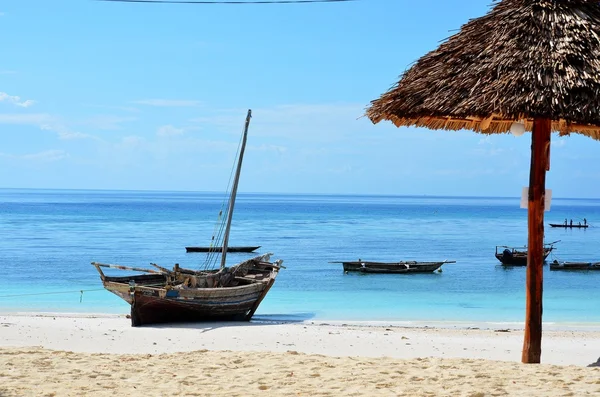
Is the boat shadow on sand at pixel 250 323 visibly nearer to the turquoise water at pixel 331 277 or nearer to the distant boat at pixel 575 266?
the turquoise water at pixel 331 277

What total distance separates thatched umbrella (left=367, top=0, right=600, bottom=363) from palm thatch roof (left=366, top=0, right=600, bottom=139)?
1cm

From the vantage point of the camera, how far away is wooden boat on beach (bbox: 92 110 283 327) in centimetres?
1711

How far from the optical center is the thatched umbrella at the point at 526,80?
7.62m

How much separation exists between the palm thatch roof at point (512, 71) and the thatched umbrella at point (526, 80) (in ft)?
0.03

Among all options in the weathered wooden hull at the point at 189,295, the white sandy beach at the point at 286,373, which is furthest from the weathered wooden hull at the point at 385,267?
the white sandy beach at the point at 286,373

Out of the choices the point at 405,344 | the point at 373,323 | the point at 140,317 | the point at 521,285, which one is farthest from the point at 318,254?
the point at 405,344

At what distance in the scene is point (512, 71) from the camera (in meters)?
7.82

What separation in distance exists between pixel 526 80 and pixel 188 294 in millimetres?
11512

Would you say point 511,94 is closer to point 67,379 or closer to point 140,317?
point 67,379

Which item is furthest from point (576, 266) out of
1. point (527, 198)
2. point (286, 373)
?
point (286, 373)

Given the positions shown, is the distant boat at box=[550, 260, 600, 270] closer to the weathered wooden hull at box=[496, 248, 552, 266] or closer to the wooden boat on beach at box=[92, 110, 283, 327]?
the weathered wooden hull at box=[496, 248, 552, 266]

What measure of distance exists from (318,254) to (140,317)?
2991 centimetres

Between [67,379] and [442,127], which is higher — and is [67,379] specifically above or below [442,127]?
below

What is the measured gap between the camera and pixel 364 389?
7387 millimetres
